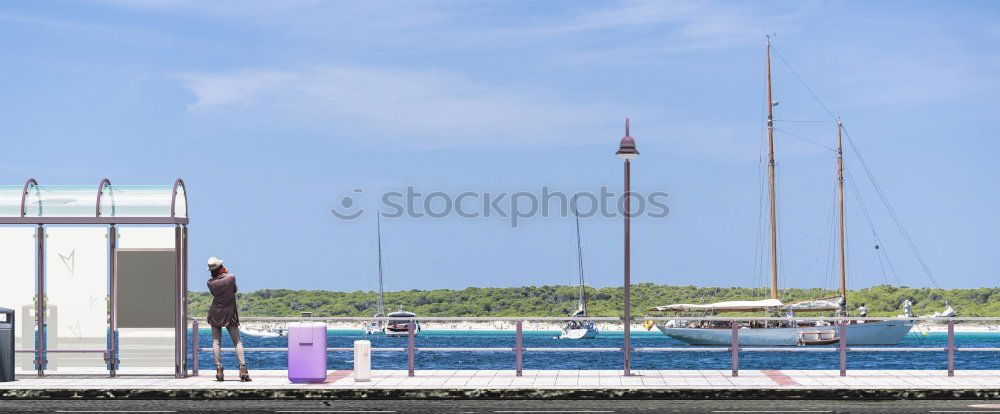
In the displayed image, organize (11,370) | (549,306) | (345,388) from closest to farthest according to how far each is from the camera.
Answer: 1. (345,388)
2. (11,370)
3. (549,306)

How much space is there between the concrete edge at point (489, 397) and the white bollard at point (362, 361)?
118 centimetres

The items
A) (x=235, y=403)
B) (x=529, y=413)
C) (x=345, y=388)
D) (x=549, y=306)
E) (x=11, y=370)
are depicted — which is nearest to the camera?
(x=529, y=413)

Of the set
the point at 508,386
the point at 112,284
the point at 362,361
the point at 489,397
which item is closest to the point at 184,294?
the point at 112,284

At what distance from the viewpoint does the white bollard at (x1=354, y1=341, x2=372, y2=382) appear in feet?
71.3

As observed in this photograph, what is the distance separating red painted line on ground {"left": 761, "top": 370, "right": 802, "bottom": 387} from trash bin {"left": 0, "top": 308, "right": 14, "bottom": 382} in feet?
41.2

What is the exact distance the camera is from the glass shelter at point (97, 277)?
882 inches

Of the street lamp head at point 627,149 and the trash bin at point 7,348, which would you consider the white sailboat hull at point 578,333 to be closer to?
the street lamp head at point 627,149

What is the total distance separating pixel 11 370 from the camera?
22.1 m

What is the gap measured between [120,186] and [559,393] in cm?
837

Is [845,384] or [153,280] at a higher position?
[153,280]

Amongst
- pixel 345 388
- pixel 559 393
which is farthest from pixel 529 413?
pixel 345 388

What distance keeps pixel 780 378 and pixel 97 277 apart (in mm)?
11768

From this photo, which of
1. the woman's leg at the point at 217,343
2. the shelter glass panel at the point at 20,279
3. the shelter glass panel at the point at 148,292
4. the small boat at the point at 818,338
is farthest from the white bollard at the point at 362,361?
the small boat at the point at 818,338

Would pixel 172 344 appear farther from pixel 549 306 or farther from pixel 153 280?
pixel 549 306
